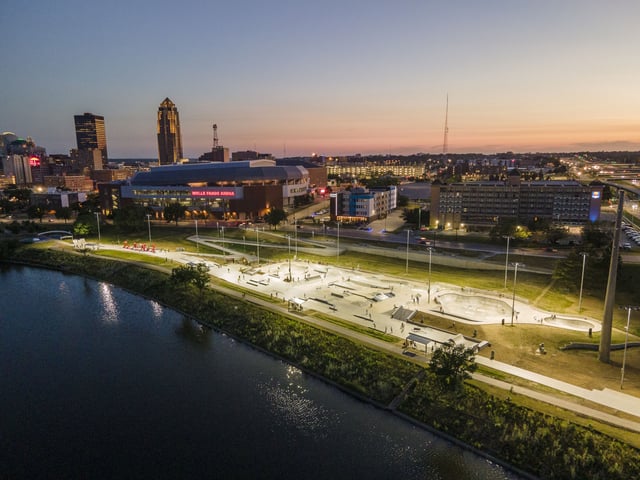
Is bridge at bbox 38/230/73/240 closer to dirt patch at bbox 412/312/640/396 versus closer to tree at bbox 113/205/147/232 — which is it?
tree at bbox 113/205/147/232

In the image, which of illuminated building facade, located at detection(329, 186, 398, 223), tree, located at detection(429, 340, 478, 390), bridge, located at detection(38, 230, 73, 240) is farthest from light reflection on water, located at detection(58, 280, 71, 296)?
illuminated building facade, located at detection(329, 186, 398, 223)

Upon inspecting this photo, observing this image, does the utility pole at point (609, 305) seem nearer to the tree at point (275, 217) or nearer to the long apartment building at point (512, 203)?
the long apartment building at point (512, 203)

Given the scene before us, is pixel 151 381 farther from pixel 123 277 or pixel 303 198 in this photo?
pixel 303 198

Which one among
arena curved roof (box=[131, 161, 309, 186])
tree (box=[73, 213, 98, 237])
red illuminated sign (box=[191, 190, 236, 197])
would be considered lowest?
→ tree (box=[73, 213, 98, 237])

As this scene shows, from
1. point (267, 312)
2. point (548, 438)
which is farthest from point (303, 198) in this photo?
point (548, 438)

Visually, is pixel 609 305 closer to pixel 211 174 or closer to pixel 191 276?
pixel 191 276

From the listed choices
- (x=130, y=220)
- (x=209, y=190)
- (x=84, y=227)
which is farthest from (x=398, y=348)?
Result: (x=209, y=190)

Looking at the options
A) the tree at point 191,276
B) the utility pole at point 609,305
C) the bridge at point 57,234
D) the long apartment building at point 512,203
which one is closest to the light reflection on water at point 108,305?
the tree at point 191,276
